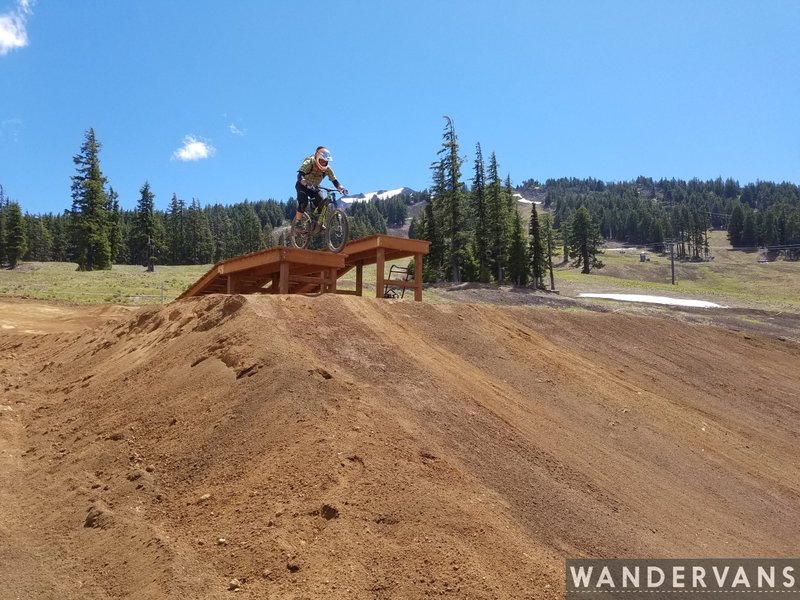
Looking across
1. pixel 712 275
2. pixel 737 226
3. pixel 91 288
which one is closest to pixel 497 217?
pixel 91 288

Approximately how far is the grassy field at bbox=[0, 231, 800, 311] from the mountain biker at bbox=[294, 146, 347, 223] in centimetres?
1950

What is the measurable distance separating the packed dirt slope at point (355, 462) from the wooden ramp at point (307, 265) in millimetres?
1834

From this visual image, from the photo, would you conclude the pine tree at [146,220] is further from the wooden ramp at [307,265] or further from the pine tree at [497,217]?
the wooden ramp at [307,265]

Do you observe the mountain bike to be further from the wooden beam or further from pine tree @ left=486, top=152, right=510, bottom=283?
pine tree @ left=486, top=152, right=510, bottom=283

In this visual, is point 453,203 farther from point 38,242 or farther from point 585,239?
point 38,242

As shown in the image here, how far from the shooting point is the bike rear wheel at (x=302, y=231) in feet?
42.3

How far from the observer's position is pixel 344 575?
4.43 metres

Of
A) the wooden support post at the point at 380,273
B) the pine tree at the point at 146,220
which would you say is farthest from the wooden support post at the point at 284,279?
the pine tree at the point at 146,220

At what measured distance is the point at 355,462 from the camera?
18.6 feet

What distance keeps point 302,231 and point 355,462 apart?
8165mm

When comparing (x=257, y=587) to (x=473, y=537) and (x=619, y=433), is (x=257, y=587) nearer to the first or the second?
(x=473, y=537)

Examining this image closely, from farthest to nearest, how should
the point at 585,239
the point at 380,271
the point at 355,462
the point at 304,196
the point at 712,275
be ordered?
the point at 712,275 → the point at 585,239 → the point at 380,271 → the point at 304,196 → the point at 355,462

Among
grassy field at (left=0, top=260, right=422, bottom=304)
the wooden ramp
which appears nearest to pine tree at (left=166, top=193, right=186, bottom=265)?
grassy field at (left=0, top=260, right=422, bottom=304)

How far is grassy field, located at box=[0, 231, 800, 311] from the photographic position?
33312mm
